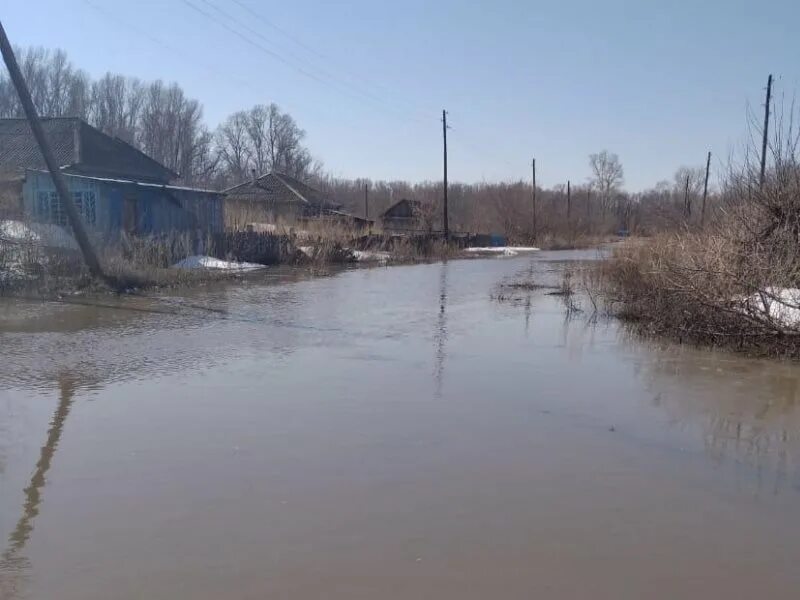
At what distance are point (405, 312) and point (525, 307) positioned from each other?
3117mm

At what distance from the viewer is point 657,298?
13367mm

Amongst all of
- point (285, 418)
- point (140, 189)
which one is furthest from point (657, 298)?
point (140, 189)

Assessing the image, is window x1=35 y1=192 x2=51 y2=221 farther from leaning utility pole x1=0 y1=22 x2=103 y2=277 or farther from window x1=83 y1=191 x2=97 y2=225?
leaning utility pole x1=0 y1=22 x2=103 y2=277

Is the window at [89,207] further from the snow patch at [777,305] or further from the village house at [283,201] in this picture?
the snow patch at [777,305]

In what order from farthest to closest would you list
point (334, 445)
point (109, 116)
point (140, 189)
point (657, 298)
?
1. point (109, 116)
2. point (140, 189)
3. point (657, 298)
4. point (334, 445)

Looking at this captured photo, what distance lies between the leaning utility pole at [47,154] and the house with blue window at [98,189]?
186cm

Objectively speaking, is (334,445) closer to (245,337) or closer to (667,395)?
(667,395)

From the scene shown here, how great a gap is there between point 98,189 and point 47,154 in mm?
8469

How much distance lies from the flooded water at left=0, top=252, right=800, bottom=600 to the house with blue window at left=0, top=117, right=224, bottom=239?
11.7 metres

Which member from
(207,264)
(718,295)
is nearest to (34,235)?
(207,264)

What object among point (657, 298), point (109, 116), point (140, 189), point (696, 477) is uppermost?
point (109, 116)

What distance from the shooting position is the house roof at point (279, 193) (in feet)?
157

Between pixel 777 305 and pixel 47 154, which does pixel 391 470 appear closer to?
pixel 777 305

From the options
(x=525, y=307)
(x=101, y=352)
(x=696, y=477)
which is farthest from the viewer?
(x=525, y=307)
